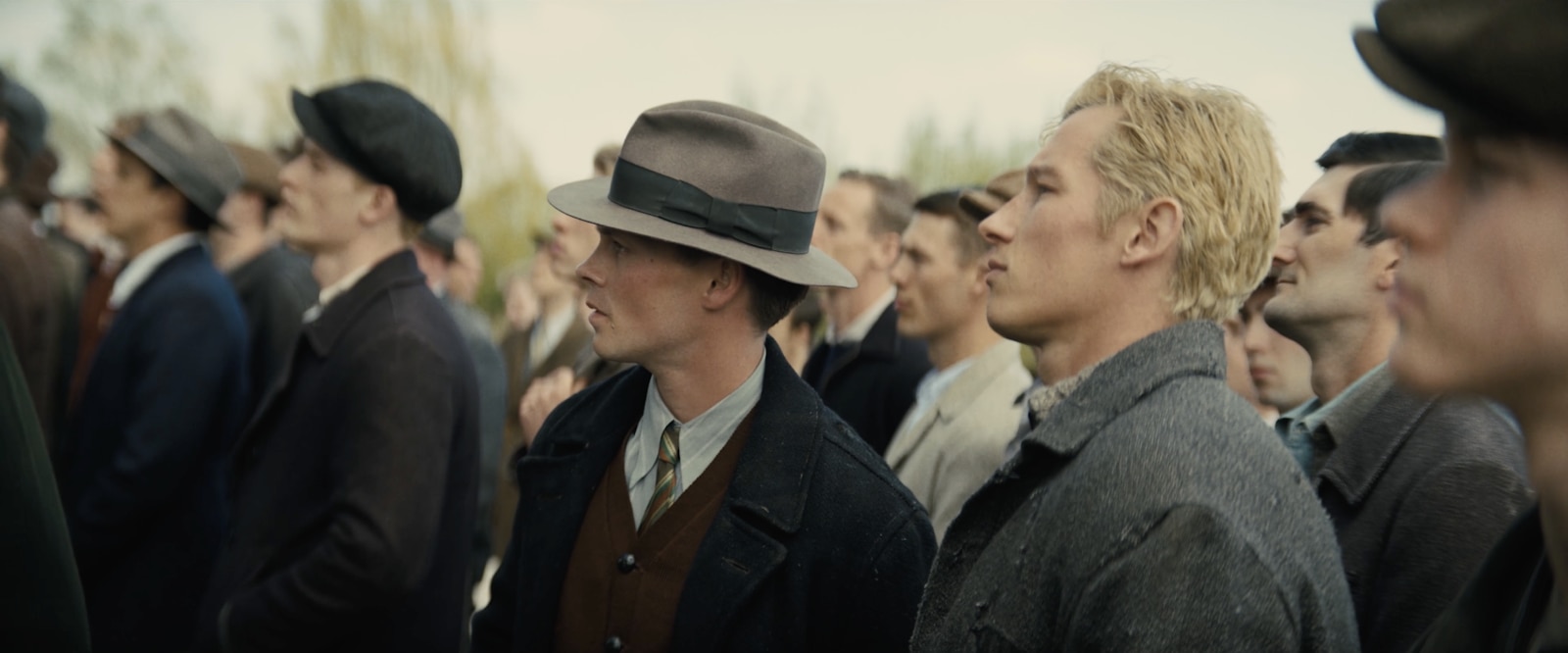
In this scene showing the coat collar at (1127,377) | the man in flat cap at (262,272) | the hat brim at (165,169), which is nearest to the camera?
the coat collar at (1127,377)

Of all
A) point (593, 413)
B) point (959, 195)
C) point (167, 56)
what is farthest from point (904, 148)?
point (593, 413)

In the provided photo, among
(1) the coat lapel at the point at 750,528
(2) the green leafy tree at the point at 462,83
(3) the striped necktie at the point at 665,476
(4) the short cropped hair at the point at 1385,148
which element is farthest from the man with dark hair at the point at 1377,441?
(2) the green leafy tree at the point at 462,83

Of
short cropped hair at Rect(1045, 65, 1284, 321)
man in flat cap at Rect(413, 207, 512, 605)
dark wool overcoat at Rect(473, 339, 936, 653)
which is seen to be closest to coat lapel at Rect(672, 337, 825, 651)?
dark wool overcoat at Rect(473, 339, 936, 653)

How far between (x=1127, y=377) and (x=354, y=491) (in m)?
2.09

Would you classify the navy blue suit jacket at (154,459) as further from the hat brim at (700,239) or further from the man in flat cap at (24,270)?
the hat brim at (700,239)

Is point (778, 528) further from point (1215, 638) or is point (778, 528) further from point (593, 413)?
point (1215, 638)

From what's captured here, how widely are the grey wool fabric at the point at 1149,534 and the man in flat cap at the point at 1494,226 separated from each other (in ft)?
1.33

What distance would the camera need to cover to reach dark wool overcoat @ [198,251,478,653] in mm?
3287

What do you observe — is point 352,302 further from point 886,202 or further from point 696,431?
point 886,202

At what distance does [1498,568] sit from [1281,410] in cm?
298

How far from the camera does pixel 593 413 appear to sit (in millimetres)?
2980

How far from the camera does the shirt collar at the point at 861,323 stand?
20.3 ft

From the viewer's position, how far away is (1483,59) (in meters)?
1.26

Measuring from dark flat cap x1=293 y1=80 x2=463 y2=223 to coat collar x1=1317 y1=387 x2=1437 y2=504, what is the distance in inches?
103
